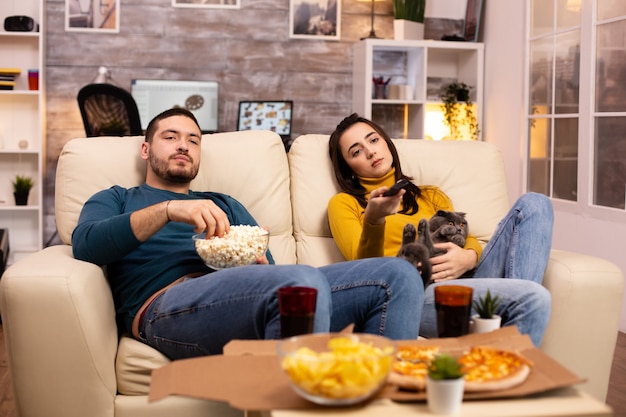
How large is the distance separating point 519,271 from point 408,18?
356 centimetres

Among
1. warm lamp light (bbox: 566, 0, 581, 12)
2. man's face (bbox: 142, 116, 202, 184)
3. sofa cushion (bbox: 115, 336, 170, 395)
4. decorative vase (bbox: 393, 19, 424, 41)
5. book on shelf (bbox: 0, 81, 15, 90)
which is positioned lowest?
sofa cushion (bbox: 115, 336, 170, 395)

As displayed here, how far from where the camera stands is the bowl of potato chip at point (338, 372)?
1.22 meters

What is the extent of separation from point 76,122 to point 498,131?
2.89 meters

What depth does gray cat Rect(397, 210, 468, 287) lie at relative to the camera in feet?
7.00

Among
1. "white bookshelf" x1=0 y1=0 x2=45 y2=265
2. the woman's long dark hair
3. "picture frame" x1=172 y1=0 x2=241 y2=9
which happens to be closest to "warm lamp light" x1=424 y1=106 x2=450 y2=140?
"picture frame" x1=172 y1=0 x2=241 y2=9

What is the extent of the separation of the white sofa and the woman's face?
0.11m

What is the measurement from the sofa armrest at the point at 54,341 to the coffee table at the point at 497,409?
0.77 metres

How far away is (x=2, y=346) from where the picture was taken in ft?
11.5

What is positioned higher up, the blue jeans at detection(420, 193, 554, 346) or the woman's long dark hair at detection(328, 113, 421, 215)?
the woman's long dark hair at detection(328, 113, 421, 215)

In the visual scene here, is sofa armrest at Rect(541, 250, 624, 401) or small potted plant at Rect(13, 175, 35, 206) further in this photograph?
small potted plant at Rect(13, 175, 35, 206)

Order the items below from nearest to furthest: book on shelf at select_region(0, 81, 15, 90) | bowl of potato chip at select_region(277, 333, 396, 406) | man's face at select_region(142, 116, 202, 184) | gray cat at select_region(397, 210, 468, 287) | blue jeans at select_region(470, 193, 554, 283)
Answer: bowl of potato chip at select_region(277, 333, 396, 406)
gray cat at select_region(397, 210, 468, 287)
blue jeans at select_region(470, 193, 554, 283)
man's face at select_region(142, 116, 202, 184)
book on shelf at select_region(0, 81, 15, 90)

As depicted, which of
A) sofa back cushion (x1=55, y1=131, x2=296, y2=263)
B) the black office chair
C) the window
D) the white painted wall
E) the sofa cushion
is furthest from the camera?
the black office chair

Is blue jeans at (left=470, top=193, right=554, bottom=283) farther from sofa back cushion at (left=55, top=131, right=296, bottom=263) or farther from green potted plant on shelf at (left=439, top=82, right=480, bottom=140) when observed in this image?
green potted plant on shelf at (left=439, top=82, right=480, bottom=140)

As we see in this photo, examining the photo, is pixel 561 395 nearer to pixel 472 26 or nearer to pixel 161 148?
pixel 161 148
